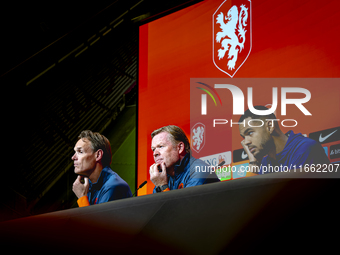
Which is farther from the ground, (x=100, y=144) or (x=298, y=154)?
(x=100, y=144)

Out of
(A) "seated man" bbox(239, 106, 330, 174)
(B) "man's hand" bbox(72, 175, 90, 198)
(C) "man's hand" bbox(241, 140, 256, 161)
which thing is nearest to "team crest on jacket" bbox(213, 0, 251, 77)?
(A) "seated man" bbox(239, 106, 330, 174)

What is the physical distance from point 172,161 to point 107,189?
0.81m

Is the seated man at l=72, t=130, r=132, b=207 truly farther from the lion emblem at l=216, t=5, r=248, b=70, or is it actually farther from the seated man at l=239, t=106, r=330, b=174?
the lion emblem at l=216, t=5, r=248, b=70

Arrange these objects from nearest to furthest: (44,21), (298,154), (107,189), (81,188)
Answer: (298,154)
(107,189)
(81,188)
(44,21)

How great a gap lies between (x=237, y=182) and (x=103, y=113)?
465 centimetres

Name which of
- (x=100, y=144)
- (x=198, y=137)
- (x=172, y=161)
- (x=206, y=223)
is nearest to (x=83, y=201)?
(x=100, y=144)

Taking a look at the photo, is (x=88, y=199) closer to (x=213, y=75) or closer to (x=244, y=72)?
(x=213, y=75)

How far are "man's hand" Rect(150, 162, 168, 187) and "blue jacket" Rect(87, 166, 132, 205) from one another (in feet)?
1.10

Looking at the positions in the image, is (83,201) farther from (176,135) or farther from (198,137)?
(198,137)

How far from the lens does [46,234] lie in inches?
48.8

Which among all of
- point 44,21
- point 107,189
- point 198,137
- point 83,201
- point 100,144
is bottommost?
point 83,201

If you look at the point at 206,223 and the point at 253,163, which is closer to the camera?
the point at 206,223

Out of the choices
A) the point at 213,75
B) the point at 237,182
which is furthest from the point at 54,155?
the point at 237,182

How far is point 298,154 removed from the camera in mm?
2840
